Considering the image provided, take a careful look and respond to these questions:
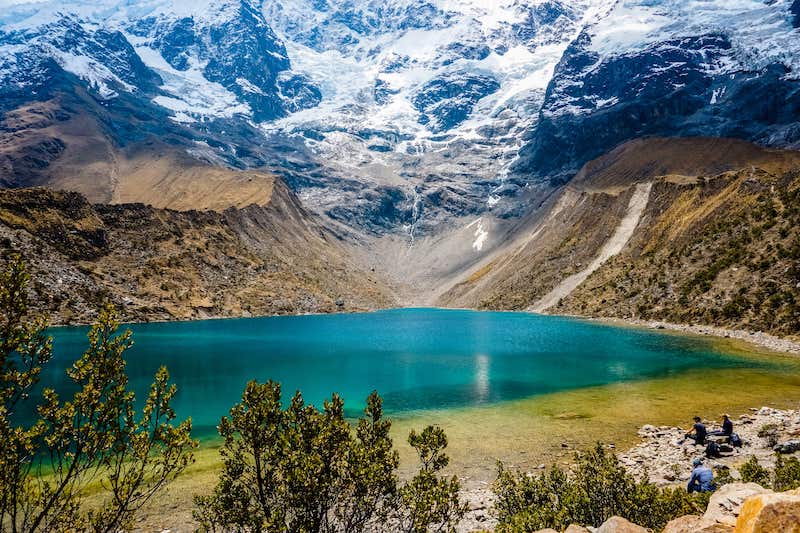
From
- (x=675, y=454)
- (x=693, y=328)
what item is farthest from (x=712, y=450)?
(x=693, y=328)

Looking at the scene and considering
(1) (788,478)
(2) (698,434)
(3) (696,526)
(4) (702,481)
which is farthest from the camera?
(2) (698,434)

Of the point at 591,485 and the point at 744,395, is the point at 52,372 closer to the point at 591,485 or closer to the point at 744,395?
the point at 591,485

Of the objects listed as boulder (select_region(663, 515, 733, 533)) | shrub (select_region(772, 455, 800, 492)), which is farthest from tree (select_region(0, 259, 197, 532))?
shrub (select_region(772, 455, 800, 492))

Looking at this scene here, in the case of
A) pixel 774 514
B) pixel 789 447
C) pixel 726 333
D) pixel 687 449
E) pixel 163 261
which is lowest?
pixel 687 449

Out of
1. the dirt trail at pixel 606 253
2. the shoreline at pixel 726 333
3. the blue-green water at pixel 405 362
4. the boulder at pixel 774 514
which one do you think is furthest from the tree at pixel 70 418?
the dirt trail at pixel 606 253

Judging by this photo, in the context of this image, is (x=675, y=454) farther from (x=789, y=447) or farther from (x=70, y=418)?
(x=70, y=418)

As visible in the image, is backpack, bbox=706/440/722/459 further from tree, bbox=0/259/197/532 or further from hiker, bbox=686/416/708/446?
tree, bbox=0/259/197/532
